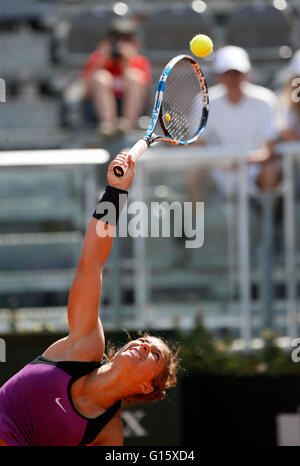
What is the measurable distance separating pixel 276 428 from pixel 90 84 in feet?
9.29

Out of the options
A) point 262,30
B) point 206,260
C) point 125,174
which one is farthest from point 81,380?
point 262,30

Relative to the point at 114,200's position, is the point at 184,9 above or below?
above

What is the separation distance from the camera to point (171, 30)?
7.91 meters

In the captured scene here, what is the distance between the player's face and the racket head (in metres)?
0.81

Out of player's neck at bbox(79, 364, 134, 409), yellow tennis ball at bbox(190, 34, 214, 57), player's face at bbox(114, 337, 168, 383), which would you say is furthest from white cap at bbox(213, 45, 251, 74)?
player's neck at bbox(79, 364, 134, 409)

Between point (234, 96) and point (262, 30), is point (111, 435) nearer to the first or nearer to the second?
point (234, 96)

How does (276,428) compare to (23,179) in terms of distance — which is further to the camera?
(23,179)

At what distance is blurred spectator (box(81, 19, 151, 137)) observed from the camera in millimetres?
6219

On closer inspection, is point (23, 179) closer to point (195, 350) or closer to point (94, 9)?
point (195, 350)

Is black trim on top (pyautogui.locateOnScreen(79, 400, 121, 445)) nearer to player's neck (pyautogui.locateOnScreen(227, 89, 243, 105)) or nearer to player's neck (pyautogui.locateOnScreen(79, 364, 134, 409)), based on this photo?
player's neck (pyautogui.locateOnScreen(79, 364, 134, 409))

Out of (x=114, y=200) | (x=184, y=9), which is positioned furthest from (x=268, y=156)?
(x=184, y=9)

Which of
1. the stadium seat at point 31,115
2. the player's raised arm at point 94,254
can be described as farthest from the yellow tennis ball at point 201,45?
the stadium seat at point 31,115

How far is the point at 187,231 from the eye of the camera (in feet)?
17.0

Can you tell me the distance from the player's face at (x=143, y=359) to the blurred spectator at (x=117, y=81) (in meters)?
2.87
